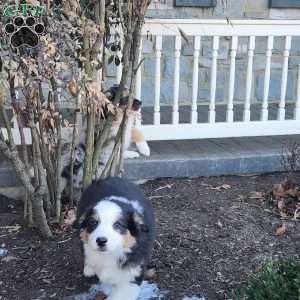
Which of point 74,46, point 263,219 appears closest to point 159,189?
point 263,219

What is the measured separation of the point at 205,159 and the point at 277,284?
9.57 ft

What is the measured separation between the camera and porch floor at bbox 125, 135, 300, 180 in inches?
212

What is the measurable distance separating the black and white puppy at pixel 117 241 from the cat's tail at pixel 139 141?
1.94 m

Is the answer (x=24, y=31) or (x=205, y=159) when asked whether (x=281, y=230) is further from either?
(x=24, y=31)

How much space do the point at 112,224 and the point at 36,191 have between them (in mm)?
1152

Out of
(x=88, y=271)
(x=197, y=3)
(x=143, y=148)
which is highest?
(x=197, y=3)

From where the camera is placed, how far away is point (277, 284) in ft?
8.73

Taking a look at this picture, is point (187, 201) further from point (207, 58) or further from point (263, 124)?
point (207, 58)

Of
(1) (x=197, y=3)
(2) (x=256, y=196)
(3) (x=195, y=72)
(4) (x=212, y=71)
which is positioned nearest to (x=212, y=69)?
(4) (x=212, y=71)

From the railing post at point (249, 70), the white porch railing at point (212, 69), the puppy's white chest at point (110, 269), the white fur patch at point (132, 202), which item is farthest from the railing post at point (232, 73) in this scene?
the puppy's white chest at point (110, 269)

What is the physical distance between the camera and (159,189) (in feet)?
17.2

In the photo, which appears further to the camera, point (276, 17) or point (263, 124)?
point (276, 17)

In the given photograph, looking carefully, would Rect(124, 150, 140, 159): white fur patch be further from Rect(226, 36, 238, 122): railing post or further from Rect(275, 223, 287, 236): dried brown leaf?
Rect(275, 223, 287, 236): dried brown leaf

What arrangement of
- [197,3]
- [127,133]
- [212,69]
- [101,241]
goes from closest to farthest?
1. [101,241]
2. [127,133]
3. [212,69]
4. [197,3]
